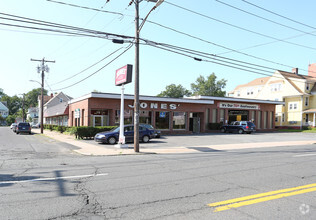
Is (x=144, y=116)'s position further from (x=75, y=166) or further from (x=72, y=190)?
(x=72, y=190)

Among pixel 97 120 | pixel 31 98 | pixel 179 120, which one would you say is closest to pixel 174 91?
pixel 179 120

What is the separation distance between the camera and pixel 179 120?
3034cm

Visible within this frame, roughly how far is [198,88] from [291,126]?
3413 cm

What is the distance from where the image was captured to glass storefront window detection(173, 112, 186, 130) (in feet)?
98.3

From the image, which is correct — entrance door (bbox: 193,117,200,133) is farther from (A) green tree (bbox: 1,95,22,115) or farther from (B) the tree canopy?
(A) green tree (bbox: 1,95,22,115)

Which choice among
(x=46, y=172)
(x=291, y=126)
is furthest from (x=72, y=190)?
(x=291, y=126)

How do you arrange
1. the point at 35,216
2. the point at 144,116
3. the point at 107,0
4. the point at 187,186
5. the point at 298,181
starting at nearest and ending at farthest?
the point at 35,216, the point at 187,186, the point at 298,181, the point at 107,0, the point at 144,116

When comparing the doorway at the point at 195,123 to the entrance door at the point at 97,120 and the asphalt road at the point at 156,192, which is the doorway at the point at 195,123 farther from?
the asphalt road at the point at 156,192

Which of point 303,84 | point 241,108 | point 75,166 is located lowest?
point 75,166

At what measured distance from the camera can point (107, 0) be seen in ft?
42.0

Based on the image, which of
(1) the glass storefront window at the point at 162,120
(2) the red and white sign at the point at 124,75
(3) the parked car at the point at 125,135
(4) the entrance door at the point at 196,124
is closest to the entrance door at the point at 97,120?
(1) the glass storefront window at the point at 162,120

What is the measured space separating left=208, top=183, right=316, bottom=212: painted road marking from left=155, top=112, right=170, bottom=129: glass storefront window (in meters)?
22.7

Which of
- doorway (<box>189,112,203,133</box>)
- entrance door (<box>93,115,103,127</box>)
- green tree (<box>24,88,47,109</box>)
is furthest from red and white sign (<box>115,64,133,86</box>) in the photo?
green tree (<box>24,88,47,109</box>)

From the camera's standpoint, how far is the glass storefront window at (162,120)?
28.8m
